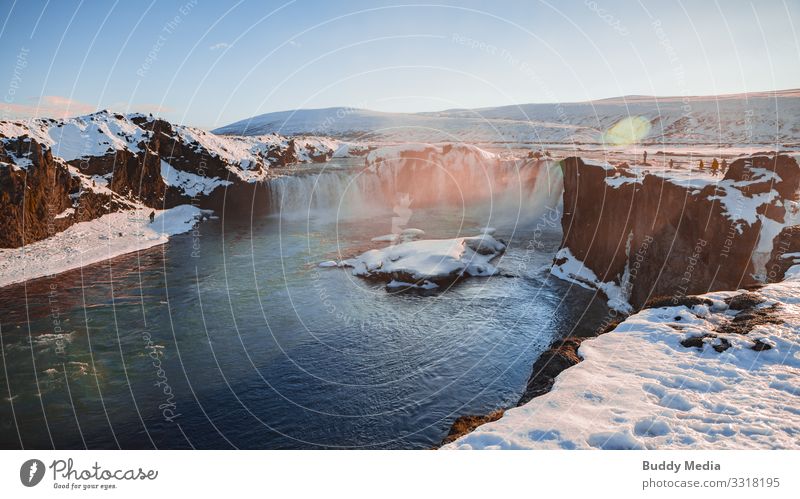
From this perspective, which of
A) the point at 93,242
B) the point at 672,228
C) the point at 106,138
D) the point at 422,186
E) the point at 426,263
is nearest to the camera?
the point at 672,228

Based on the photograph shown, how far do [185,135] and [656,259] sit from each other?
209 ft

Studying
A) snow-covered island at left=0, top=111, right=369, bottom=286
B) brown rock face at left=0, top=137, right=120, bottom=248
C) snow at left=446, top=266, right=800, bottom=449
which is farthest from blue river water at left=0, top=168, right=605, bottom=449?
brown rock face at left=0, top=137, right=120, bottom=248

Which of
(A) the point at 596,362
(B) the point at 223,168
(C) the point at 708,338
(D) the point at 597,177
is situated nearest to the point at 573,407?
(A) the point at 596,362

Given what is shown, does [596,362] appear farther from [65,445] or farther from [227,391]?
[65,445]

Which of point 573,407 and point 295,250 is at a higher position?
point 573,407

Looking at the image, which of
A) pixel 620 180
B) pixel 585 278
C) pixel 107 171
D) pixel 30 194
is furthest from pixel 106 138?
pixel 620 180

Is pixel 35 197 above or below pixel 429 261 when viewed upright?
above

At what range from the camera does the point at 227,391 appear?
17984mm

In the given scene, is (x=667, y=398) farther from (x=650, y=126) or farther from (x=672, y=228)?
(x=650, y=126)

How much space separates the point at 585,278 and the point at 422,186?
43.2m

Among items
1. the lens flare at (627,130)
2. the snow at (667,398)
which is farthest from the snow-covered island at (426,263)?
the lens flare at (627,130)

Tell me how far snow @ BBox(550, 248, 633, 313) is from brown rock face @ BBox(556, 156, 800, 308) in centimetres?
42

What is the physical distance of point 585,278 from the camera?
31766 millimetres

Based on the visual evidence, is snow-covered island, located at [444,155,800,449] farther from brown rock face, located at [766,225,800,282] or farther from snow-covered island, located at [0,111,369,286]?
snow-covered island, located at [0,111,369,286]
